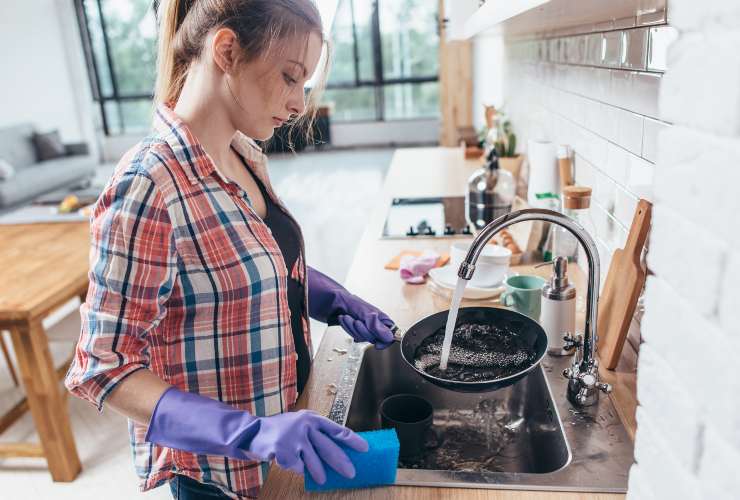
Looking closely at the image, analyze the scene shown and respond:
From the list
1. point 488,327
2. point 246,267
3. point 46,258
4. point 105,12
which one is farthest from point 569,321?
point 105,12

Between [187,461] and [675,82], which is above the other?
[675,82]

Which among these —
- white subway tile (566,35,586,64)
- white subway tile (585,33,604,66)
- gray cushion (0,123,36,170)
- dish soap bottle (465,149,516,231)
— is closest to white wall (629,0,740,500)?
white subway tile (585,33,604,66)

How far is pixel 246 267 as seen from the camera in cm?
95

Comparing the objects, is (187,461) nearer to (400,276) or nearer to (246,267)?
(246,267)

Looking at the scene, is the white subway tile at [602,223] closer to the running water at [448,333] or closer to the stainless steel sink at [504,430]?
the stainless steel sink at [504,430]

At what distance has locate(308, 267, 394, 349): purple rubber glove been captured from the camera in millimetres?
1284

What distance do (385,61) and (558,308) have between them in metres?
8.39

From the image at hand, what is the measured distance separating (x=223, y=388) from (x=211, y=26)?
0.61 meters

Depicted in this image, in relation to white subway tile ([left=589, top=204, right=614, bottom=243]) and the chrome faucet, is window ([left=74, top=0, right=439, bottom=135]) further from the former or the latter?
the chrome faucet

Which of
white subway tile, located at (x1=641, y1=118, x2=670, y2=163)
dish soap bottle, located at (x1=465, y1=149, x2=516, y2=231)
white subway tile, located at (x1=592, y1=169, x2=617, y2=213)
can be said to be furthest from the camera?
dish soap bottle, located at (x1=465, y1=149, x2=516, y2=231)

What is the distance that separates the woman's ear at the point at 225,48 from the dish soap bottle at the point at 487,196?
1.28 m

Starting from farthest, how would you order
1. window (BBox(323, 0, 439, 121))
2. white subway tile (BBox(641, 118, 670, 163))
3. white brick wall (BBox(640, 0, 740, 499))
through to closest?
window (BBox(323, 0, 439, 121))
white subway tile (BBox(641, 118, 670, 163))
white brick wall (BBox(640, 0, 740, 499))

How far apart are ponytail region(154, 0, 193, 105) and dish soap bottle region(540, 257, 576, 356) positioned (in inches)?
31.8

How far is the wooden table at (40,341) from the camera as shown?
2.08m
